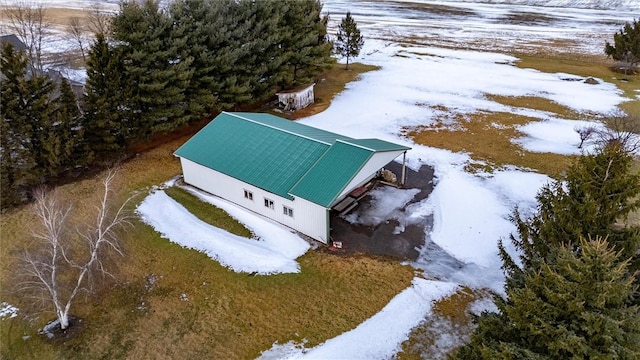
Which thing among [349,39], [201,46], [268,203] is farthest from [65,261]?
[349,39]

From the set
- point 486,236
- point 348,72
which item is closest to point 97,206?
point 486,236

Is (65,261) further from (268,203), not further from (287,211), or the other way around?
(287,211)

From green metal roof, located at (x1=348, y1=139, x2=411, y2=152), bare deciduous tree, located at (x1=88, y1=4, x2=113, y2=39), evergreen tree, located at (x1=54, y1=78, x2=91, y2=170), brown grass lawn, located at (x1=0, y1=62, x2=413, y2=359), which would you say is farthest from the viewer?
bare deciduous tree, located at (x1=88, y1=4, x2=113, y2=39)

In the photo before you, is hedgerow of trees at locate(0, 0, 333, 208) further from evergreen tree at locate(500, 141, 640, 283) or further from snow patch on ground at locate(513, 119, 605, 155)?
evergreen tree at locate(500, 141, 640, 283)

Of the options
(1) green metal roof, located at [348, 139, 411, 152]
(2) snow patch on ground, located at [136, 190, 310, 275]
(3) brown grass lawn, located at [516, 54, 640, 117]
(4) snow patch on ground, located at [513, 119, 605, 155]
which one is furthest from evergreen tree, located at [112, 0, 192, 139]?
(3) brown grass lawn, located at [516, 54, 640, 117]

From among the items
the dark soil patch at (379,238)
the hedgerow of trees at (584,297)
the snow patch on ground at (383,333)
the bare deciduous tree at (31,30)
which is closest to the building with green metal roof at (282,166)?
the dark soil patch at (379,238)

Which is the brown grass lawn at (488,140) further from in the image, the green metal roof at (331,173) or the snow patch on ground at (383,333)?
the snow patch on ground at (383,333)
